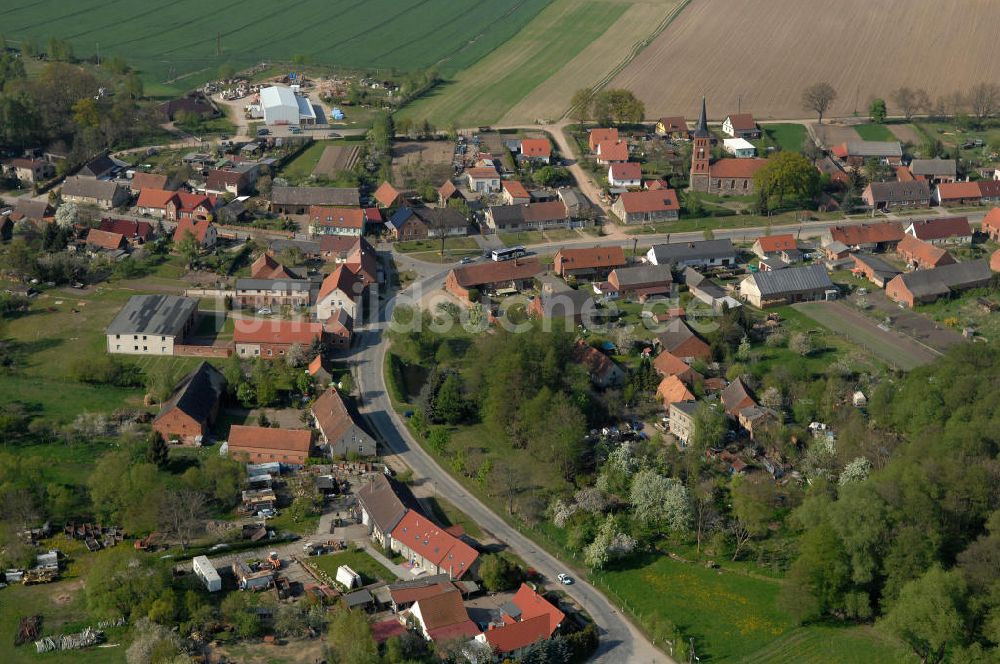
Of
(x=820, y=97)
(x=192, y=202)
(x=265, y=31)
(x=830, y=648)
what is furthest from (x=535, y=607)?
(x=265, y=31)

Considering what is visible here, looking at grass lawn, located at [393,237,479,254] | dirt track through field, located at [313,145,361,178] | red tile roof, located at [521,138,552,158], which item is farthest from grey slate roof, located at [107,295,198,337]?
red tile roof, located at [521,138,552,158]

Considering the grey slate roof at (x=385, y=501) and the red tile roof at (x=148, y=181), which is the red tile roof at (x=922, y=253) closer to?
the grey slate roof at (x=385, y=501)

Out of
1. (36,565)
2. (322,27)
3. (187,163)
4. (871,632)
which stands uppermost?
(322,27)

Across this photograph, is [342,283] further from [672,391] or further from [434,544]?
[434,544]

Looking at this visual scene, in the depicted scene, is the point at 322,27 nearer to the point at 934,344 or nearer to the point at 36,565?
the point at 934,344

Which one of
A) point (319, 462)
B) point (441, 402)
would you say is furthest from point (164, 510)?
point (441, 402)

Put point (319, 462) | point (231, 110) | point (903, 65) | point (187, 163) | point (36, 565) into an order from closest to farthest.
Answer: point (36, 565) < point (319, 462) < point (187, 163) < point (231, 110) < point (903, 65)
